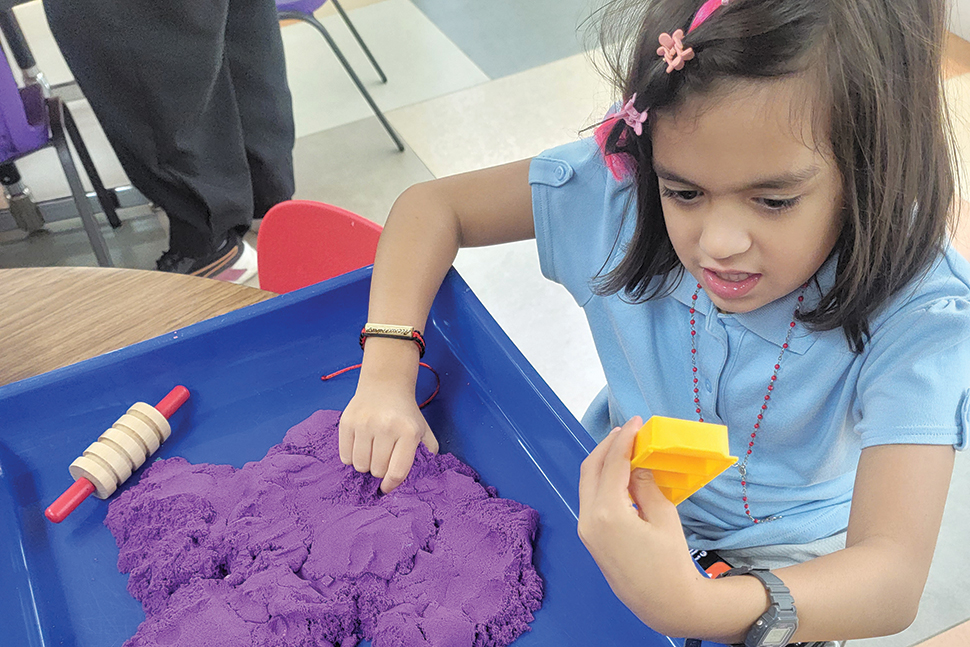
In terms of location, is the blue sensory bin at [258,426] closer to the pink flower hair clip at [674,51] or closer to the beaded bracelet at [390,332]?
the beaded bracelet at [390,332]

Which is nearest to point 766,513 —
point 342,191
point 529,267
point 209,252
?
point 529,267

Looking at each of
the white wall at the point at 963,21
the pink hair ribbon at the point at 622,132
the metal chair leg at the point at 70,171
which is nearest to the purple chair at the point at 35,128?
the metal chair leg at the point at 70,171

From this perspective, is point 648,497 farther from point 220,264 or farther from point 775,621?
point 220,264

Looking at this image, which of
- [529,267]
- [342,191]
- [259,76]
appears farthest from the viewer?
[342,191]

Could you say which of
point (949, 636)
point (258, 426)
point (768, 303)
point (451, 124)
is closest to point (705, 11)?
point (768, 303)

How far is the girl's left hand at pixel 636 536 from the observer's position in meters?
0.49

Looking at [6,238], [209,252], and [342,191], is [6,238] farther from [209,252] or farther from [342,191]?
[342,191]

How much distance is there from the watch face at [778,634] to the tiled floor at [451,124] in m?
0.91

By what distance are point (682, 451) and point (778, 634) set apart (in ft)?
0.55

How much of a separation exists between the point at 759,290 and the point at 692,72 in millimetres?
172

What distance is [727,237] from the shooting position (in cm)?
57

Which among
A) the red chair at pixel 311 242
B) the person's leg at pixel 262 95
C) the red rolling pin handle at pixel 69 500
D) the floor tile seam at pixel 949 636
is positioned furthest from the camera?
the person's leg at pixel 262 95

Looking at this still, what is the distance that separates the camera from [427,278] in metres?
→ 0.80

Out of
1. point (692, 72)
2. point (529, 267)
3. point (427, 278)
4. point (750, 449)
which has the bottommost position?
point (529, 267)
